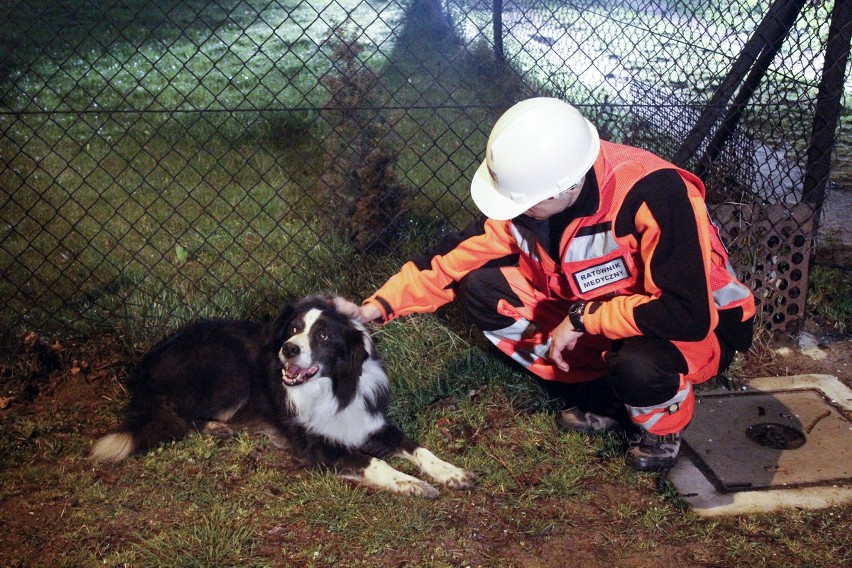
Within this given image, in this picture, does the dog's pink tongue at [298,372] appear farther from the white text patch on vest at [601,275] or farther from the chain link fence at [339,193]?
the white text patch on vest at [601,275]

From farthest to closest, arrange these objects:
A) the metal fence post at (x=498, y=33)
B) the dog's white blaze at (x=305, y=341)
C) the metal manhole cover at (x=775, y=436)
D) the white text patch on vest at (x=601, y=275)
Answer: the metal fence post at (x=498, y=33), the metal manhole cover at (x=775, y=436), the dog's white blaze at (x=305, y=341), the white text patch on vest at (x=601, y=275)

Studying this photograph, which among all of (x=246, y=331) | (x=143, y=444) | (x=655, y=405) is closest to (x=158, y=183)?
(x=246, y=331)

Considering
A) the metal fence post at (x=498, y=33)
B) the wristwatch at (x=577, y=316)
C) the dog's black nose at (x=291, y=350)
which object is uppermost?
the metal fence post at (x=498, y=33)

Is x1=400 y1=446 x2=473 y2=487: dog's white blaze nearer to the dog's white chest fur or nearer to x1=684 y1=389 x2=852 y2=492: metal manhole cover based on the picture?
the dog's white chest fur

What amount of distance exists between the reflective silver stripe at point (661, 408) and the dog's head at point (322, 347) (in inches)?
44.6

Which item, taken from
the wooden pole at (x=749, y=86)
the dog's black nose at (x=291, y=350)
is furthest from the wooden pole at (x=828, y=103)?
the dog's black nose at (x=291, y=350)

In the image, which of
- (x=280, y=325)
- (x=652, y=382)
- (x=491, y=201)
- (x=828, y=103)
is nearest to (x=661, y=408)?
(x=652, y=382)

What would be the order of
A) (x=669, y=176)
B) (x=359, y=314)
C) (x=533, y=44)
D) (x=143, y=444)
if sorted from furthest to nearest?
(x=533, y=44) < (x=143, y=444) < (x=359, y=314) < (x=669, y=176)

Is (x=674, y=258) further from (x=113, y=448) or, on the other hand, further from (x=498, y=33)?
(x=498, y=33)

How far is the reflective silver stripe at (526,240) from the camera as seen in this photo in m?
2.91

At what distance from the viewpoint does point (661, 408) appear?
111 inches

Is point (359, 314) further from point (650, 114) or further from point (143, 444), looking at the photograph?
point (650, 114)

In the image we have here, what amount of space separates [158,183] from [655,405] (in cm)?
439

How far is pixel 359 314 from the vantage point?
302 cm
